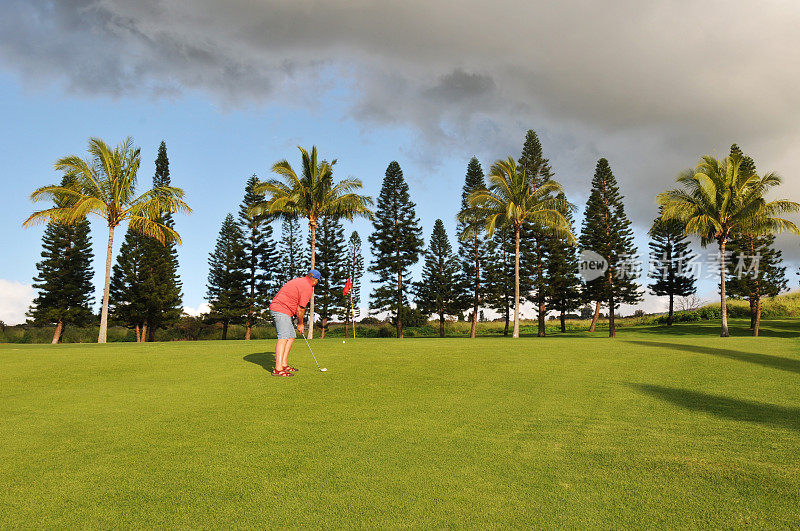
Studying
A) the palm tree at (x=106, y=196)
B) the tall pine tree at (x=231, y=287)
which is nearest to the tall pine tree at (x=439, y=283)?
the tall pine tree at (x=231, y=287)

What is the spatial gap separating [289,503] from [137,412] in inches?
144

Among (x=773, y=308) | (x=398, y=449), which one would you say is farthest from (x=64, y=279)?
(x=773, y=308)

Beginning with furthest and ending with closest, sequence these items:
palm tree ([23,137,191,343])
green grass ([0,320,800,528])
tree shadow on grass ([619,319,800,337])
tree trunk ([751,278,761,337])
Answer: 1. tree shadow on grass ([619,319,800,337])
2. tree trunk ([751,278,761,337])
3. palm tree ([23,137,191,343])
4. green grass ([0,320,800,528])

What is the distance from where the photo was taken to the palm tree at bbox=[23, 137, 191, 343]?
19.9 metres

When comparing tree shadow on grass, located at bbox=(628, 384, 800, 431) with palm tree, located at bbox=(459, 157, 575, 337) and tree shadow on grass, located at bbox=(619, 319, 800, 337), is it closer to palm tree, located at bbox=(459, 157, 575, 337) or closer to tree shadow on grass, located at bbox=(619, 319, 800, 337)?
palm tree, located at bbox=(459, 157, 575, 337)

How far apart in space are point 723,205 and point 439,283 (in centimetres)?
2481

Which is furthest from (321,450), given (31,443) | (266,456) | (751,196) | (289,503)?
(751,196)

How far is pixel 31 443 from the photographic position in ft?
15.0

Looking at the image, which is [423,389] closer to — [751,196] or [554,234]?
[751,196]

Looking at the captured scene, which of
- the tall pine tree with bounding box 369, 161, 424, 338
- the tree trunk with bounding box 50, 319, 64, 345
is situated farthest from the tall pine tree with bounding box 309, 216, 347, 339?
the tree trunk with bounding box 50, 319, 64, 345

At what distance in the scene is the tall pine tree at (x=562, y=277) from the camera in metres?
40.9

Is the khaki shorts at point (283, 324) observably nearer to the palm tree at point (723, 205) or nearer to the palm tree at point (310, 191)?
the palm tree at point (310, 191)

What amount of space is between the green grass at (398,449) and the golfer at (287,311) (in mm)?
736

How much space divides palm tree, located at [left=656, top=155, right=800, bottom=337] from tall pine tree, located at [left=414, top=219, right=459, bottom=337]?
22006 mm
